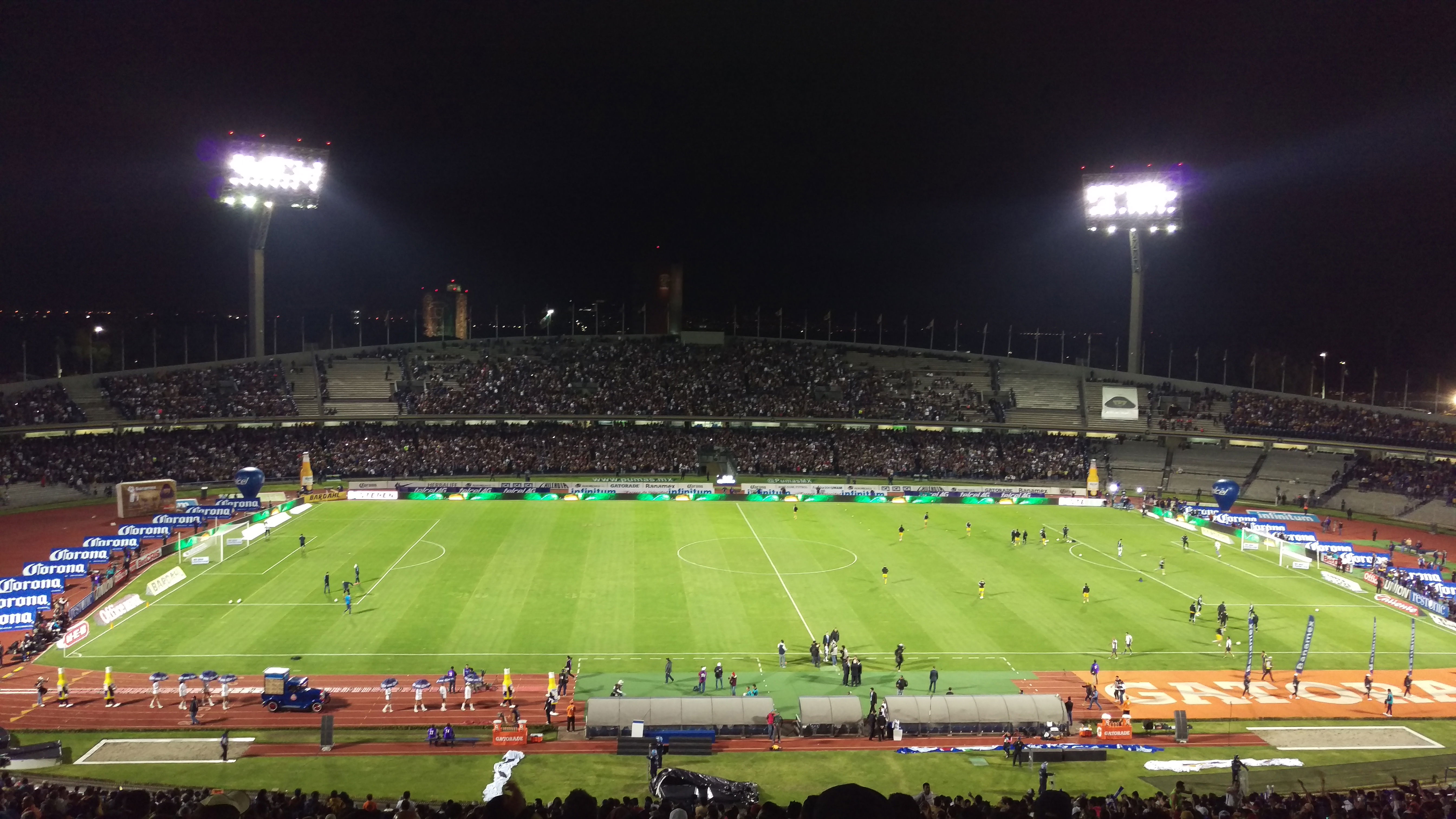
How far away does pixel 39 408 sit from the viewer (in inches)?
2653

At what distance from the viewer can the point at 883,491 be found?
72375mm

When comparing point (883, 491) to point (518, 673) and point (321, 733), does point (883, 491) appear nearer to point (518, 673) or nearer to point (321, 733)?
point (518, 673)

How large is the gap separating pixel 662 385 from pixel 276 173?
3628 centimetres

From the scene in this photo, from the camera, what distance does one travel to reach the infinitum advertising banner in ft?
273

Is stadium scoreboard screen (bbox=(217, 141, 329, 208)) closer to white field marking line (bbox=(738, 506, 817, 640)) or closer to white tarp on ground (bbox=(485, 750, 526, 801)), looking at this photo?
white field marking line (bbox=(738, 506, 817, 640))

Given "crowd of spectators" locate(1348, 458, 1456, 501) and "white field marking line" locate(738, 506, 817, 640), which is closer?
"white field marking line" locate(738, 506, 817, 640)

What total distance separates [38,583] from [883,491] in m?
53.3

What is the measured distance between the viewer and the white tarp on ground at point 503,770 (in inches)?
901

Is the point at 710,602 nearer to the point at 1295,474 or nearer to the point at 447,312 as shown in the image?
the point at 1295,474

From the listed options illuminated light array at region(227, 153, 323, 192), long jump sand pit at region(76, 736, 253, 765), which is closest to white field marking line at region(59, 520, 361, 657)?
long jump sand pit at region(76, 736, 253, 765)

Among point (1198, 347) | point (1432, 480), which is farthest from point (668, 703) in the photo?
point (1198, 347)

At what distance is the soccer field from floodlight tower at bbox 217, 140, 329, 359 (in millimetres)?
26366

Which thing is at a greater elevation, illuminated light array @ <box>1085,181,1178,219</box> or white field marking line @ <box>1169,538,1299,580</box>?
illuminated light array @ <box>1085,181,1178,219</box>

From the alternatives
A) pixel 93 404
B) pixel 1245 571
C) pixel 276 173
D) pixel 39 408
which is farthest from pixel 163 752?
pixel 93 404
